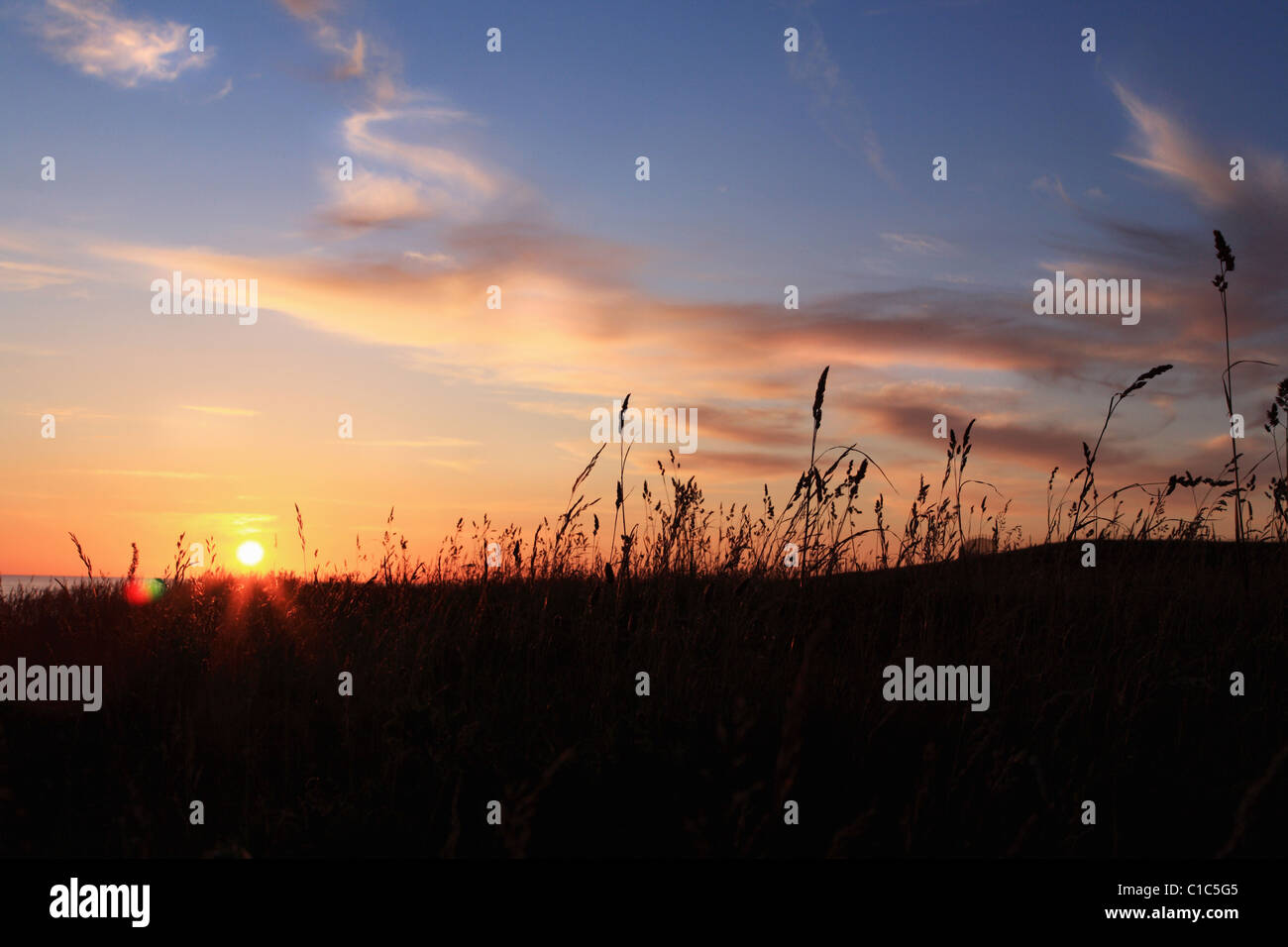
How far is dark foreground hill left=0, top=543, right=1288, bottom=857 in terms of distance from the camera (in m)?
2.48

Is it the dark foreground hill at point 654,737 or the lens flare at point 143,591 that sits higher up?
the lens flare at point 143,591

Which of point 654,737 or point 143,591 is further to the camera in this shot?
point 143,591

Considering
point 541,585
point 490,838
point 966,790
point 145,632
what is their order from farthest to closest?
point 541,585, point 145,632, point 966,790, point 490,838

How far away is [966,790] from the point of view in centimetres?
277

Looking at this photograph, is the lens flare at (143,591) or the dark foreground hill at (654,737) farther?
the lens flare at (143,591)

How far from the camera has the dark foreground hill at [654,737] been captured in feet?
8.13

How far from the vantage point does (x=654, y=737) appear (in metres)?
2.87

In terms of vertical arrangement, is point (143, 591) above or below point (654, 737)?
above

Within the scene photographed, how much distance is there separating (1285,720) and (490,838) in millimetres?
3216
